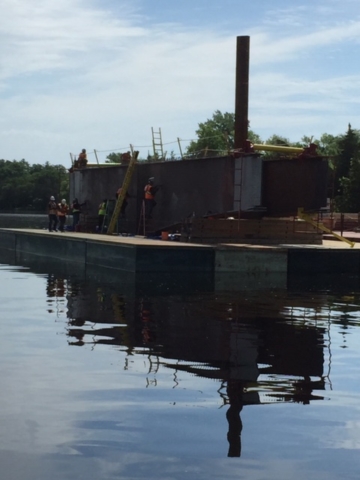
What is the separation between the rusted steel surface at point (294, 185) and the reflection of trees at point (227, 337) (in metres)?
10.5

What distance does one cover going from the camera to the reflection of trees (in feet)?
32.7

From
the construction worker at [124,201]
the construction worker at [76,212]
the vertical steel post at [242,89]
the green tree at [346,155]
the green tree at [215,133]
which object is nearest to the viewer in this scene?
the vertical steel post at [242,89]

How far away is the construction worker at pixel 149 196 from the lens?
36906mm

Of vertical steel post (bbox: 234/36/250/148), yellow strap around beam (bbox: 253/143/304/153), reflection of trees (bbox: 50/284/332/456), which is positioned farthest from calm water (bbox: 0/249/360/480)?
vertical steel post (bbox: 234/36/250/148)

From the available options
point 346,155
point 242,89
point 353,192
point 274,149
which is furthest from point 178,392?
point 346,155

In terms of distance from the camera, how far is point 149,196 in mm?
37000

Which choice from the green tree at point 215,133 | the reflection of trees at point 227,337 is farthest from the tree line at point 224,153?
the reflection of trees at point 227,337

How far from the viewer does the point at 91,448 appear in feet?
24.2

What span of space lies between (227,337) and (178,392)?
4.58 meters

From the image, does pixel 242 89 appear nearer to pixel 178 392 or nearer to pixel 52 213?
pixel 52 213

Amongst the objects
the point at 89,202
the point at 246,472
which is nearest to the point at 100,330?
the point at 246,472

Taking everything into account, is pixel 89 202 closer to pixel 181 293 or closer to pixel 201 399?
pixel 181 293

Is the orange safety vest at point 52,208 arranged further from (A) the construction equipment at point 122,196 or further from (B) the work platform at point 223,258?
(B) the work platform at point 223,258

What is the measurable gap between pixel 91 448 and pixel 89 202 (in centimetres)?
3735
